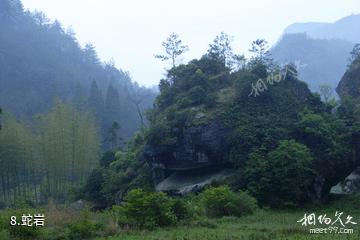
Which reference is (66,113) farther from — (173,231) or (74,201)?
(173,231)

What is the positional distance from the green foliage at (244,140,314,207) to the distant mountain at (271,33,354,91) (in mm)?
85058

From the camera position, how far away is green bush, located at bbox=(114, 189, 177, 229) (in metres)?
11.9

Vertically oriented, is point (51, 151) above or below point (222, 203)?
above

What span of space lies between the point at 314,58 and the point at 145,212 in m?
108

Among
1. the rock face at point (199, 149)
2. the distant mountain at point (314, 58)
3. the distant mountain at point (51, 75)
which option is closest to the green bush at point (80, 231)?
the rock face at point (199, 149)

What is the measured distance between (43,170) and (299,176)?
18571mm

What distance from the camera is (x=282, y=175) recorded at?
1827cm

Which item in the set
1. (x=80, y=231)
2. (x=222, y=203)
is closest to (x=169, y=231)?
(x=80, y=231)

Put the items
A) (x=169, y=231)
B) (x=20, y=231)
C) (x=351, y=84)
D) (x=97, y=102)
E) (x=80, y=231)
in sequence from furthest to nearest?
(x=97, y=102), (x=351, y=84), (x=169, y=231), (x=80, y=231), (x=20, y=231)

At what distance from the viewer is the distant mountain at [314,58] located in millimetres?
105825

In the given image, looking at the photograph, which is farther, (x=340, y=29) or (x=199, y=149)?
(x=340, y=29)

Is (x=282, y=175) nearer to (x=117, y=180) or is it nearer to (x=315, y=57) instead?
(x=117, y=180)

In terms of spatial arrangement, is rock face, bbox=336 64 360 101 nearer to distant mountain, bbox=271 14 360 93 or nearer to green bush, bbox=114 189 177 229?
green bush, bbox=114 189 177 229

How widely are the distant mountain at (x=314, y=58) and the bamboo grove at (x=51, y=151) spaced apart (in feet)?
258
